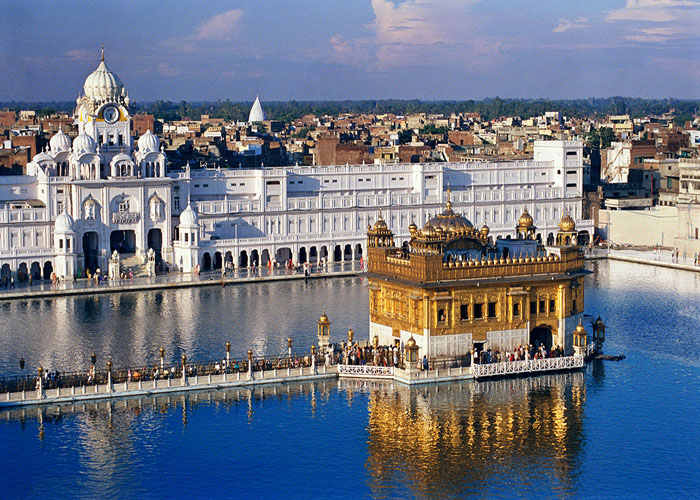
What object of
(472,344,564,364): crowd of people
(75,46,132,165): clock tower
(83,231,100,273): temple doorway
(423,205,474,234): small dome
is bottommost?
(472,344,564,364): crowd of people

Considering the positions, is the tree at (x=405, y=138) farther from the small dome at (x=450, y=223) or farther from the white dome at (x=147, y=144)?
the small dome at (x=450, y=223)

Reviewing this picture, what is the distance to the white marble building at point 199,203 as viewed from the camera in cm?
7038

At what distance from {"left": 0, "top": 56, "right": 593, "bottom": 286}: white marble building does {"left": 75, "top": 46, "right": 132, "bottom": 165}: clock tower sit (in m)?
0.05

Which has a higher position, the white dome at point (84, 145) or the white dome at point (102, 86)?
the white dome at point (102, 86)

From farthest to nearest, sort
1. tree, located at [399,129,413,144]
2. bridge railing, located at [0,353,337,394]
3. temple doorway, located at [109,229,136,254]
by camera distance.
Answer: tree, located at [399,129,413,144] < temple doorway, located at [109,229,136,254] < bridge railing, located at [0,353,337,394]

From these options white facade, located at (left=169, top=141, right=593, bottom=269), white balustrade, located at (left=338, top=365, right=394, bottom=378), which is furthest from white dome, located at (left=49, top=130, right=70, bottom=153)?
white balustrade, located at (left=338, top=365, right=394, bottom=378)

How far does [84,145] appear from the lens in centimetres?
7200

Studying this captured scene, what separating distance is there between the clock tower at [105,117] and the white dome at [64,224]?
574cm

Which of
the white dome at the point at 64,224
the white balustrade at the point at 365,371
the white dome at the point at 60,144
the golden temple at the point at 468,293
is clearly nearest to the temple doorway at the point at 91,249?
the white dome at the point at 64,224

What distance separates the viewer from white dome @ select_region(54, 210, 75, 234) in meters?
68.6

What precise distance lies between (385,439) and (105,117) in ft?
134

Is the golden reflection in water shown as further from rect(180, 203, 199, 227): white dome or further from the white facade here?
the white facade

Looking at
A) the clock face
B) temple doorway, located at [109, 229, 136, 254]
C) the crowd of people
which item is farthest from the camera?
the clock face

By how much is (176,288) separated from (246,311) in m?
8.78
